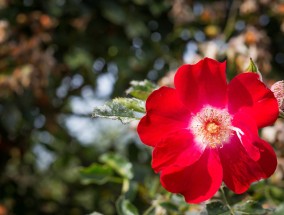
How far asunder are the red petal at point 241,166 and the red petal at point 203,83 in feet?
0.26

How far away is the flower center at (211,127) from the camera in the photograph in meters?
0.91

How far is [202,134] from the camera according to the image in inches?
36.3

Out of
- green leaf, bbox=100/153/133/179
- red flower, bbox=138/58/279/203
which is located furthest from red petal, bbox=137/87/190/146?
green leaf, bbox=100/153/133/179

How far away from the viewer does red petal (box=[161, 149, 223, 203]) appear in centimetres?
87

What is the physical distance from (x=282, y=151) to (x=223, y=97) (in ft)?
2.35

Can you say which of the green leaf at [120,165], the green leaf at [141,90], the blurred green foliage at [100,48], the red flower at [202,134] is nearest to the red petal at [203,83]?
the red flower at [202,134]

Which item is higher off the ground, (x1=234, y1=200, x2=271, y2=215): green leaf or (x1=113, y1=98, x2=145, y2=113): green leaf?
(x1=113, y1=98, x2=145, y2=113): green leaf

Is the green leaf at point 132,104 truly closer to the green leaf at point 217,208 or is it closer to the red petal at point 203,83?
the red petal at point 203,83

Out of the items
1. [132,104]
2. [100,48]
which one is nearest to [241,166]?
[132,104]

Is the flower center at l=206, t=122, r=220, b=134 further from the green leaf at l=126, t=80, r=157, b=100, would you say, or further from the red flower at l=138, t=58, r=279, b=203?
the green leaf at l=126, t=80, r=157, b=100

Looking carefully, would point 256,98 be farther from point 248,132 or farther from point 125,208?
point 125,208

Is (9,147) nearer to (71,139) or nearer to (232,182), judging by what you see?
(71,139)

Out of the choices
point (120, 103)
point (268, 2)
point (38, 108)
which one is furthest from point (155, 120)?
point (38, 108)

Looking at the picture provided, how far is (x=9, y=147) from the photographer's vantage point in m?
2.62
